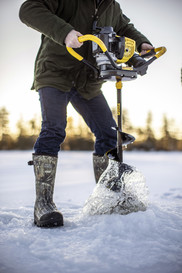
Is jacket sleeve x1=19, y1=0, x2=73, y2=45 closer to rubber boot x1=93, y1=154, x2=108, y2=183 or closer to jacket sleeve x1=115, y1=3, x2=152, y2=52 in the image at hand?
jacket sleeve x1=115, y1=3, x2=152, y2=52

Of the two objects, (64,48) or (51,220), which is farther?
(64,48)

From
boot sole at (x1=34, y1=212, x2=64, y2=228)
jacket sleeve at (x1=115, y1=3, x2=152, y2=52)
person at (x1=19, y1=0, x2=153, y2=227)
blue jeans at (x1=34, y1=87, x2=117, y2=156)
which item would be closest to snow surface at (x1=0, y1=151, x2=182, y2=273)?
boot sole at (x1=34, y1=212, x2=64, y2=228)

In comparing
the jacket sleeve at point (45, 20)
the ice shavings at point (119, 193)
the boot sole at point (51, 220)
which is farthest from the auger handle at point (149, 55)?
the boot sole at point (51, 220)

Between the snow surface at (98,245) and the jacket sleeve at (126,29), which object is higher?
the jacket sleeve at (126,29)

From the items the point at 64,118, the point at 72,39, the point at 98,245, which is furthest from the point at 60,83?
the point at 98,245

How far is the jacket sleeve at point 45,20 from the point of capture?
152 centimetres

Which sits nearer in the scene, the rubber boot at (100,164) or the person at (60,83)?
the person at (60,83)

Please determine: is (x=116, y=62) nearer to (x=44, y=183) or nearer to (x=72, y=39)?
(x=72, y=39)

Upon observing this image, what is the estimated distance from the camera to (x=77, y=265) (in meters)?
1.03

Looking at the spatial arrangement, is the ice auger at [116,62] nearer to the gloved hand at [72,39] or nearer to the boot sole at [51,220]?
the gloved hand at [72,39]

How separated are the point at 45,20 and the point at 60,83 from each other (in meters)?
0.44

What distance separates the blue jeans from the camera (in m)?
1.72

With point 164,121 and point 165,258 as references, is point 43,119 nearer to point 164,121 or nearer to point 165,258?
point 165,258

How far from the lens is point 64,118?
1.80 m
